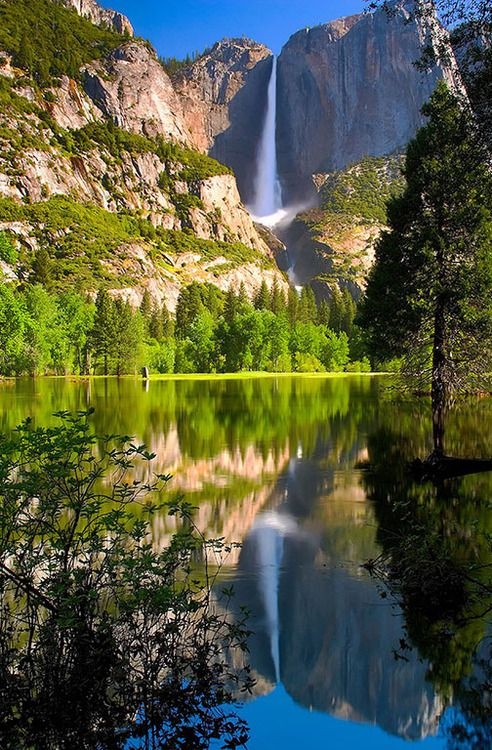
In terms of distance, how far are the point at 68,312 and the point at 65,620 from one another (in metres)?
95.9

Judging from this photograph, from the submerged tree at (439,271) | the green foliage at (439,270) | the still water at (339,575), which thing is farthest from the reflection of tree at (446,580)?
the green foliage at (439,270)

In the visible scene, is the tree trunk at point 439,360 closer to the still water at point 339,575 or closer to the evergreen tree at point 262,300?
the still water at point 339,575

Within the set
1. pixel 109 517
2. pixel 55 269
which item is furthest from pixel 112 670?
pixel 55 269

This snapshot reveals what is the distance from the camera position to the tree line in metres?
90.5

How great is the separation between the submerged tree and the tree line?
45.0 meters

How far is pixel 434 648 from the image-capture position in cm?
A: 786

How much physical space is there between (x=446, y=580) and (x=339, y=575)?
2153mm

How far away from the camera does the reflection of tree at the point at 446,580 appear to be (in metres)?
7.13

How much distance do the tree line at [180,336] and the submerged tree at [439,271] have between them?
148 ft

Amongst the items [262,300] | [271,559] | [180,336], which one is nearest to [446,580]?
[271,559]

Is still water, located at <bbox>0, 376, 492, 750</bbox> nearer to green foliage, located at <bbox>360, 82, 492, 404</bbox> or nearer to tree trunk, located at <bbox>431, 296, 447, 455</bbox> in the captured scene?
tree trunk, located at <bbox>431, 296, 447, 455</bbox>

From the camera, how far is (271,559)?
12.0m

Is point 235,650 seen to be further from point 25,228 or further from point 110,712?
point 25,228

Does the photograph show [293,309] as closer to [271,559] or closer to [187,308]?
[187,308]
